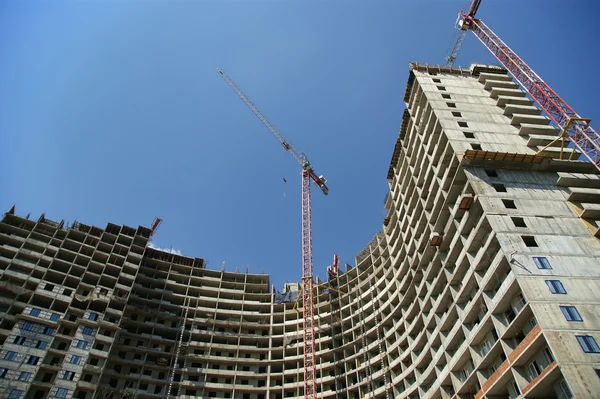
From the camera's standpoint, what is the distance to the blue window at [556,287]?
131 ft

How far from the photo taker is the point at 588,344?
35.9 meters

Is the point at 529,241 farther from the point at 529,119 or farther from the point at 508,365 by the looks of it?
the point at 529,119

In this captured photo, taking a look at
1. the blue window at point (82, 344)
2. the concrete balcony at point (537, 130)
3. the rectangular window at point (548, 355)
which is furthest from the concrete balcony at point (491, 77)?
the blue window at point (82, 344)

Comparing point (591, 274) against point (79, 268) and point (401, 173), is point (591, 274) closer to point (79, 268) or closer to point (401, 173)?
point (401, 173)

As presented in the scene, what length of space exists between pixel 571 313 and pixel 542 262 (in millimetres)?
5908

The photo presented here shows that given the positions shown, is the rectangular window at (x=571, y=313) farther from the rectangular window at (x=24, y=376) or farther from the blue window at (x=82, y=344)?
the rectangular window at (x=24, y=376)

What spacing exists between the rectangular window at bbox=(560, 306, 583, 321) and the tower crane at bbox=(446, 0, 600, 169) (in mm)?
24468

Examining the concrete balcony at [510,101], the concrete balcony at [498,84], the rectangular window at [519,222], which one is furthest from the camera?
the concrete balcony at [498,84]

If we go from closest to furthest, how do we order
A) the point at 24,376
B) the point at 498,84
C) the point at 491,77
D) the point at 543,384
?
the point at 543,384 → the point at 24,376 → the point at 498,84 → the point at 491,77

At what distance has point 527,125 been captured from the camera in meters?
61.5

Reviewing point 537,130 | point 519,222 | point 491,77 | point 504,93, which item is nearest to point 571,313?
point 519,222

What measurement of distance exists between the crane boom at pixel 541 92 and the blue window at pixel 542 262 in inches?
778

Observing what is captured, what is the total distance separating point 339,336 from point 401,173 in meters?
33.6

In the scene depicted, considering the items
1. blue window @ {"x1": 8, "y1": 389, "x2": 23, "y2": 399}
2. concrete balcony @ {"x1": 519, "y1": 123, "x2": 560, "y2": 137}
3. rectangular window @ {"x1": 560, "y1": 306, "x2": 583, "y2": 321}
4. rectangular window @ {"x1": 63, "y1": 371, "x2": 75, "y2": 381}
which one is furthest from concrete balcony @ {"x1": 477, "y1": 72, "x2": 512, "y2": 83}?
blue window @ {"x1": 8, "y1": 389, "x2": 23, "y2": 399}
